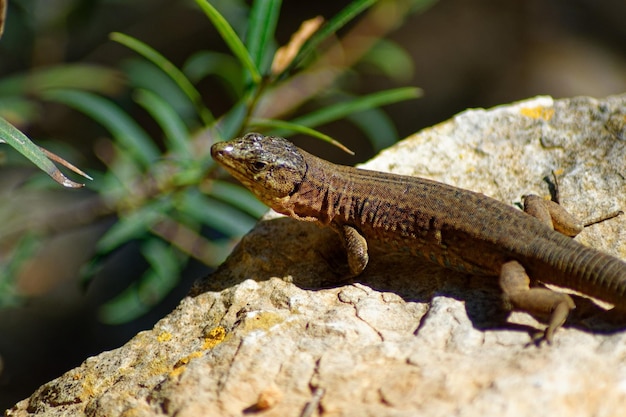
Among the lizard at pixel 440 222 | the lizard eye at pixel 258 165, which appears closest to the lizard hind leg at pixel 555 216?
the lizard at pixel 440 222

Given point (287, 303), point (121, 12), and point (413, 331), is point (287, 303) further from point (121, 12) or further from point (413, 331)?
point (121, 12)

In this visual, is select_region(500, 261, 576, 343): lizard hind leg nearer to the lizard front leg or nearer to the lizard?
the lizard

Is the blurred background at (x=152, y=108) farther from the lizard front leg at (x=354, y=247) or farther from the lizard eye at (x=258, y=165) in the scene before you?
the lizard front leg at (x=354, y=247)

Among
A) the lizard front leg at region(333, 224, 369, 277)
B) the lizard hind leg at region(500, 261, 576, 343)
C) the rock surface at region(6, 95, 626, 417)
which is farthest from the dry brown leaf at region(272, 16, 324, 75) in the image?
the lizard hind leg at region(500, 261, 576, 343)

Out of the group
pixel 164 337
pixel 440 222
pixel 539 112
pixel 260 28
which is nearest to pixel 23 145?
pixel 164 337

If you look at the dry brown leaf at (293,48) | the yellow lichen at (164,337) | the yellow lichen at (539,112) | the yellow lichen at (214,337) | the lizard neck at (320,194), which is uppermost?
the yellow lichen at (539,112)

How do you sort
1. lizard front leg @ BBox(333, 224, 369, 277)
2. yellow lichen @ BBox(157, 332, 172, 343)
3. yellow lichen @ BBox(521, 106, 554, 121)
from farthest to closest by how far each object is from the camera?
yellow lichen @ BBox(521, 106, 554, 121) < lizard front leg @ BBox(333, 224, 369, 277) < yellow lichen @ BBox(157, 332, 172, 343)
